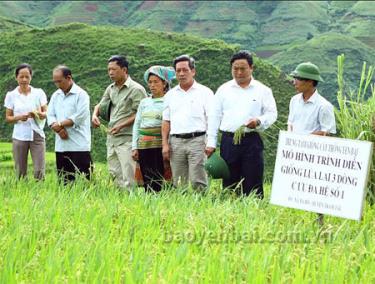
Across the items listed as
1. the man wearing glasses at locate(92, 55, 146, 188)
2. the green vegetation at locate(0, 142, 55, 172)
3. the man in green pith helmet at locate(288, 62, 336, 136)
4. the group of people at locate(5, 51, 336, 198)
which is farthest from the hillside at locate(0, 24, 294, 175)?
the man in green pith helmet at locate(288, 62, 336, 136)

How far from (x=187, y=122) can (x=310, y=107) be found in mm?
980

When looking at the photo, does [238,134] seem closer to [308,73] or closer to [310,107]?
[310,107]

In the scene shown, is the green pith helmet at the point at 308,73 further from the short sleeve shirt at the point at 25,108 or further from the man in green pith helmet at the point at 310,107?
the short sleeve shirt at the point at 25,108

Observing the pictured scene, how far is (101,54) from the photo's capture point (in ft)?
166

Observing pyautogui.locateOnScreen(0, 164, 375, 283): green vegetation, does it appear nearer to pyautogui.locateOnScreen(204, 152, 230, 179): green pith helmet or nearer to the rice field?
the rice field

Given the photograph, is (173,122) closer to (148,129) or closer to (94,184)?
(148,129)

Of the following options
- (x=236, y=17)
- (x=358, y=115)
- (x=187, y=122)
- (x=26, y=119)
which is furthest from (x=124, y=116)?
(x=236, y=17)

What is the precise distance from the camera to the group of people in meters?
4.90

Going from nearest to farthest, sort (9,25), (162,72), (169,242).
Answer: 1. (169,242)
2. (162,72)
3. (9,25)

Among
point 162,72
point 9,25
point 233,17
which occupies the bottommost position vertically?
point 162,72

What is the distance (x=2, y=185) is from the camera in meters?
5.13

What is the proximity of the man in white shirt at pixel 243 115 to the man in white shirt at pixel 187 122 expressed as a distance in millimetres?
178

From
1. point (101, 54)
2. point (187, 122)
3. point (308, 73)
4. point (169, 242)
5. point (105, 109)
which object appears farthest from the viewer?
point (101, 54)

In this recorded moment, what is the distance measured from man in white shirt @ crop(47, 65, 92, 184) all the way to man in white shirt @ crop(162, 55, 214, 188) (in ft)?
2.71
